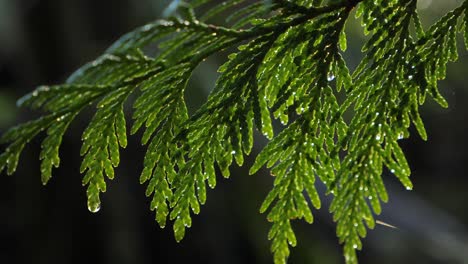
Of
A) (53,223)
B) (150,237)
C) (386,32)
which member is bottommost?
(150,237)

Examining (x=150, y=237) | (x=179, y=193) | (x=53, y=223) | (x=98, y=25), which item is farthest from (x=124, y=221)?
(x=179, y=193)

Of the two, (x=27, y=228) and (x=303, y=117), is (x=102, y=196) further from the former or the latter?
(x=303, y=117)

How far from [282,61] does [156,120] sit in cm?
26

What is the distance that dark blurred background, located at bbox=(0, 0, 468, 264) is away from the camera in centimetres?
521

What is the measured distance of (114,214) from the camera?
19.0ft

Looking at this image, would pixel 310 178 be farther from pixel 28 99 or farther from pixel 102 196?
pixel 102 196

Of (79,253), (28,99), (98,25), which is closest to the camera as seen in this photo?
(28,99)

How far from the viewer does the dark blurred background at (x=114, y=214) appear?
17.1ft

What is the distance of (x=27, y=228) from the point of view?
19.1 ft

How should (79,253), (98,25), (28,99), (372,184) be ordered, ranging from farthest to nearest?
(98,25) < (79,253) < (372,184) < (28,99)

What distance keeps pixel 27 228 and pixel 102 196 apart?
831mm

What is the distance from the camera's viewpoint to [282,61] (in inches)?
40.9

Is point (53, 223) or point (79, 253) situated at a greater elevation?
point (53, 223)

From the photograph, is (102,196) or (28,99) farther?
(102,196)
